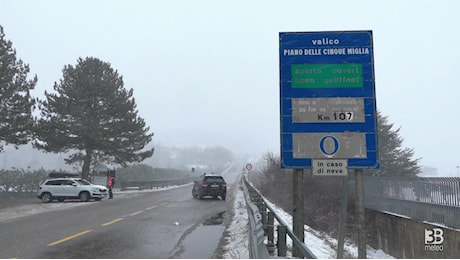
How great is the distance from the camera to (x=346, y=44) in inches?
275

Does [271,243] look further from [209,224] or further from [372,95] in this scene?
[209,224]

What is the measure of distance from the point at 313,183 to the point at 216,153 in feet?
527

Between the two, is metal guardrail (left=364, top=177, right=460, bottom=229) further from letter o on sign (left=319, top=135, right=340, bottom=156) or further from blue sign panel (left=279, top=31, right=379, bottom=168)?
letter o on sign (left=319, top=135, right=340, bottom=156)

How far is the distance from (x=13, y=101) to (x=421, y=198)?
2488 centimetres

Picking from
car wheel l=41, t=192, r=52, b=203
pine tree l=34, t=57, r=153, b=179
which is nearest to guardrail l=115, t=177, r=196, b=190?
pine tree l=34, t=57, r=153, b=179

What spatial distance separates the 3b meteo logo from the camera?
1327 cm

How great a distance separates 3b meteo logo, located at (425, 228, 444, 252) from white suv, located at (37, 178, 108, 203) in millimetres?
21988

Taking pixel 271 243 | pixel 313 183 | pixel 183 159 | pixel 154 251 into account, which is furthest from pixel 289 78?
pixel 183 159

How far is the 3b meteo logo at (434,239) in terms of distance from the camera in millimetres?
13273

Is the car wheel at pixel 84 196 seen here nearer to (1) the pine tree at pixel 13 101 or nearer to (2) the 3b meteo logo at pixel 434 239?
(1) the pine tree at pixel 13 101

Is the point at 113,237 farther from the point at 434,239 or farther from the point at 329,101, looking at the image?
the point at 434,239

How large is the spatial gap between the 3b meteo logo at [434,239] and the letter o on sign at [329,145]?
28.0 ft

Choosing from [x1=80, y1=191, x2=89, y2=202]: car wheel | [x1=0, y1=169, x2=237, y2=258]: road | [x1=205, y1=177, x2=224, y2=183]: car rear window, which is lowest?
[x1=0, y1=169, x2=237, y2=258]: road

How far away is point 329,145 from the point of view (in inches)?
272
